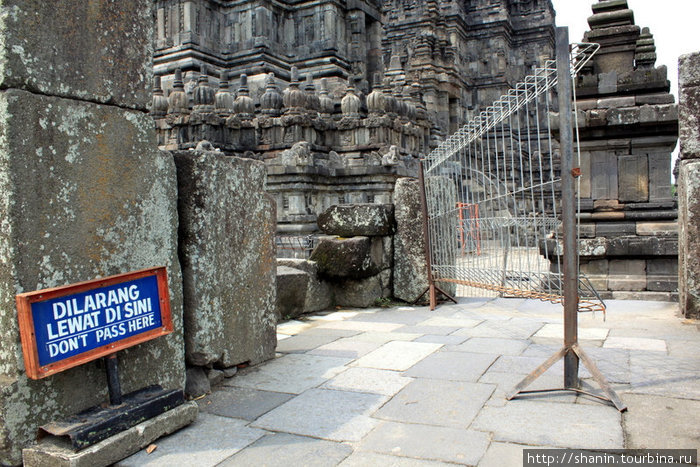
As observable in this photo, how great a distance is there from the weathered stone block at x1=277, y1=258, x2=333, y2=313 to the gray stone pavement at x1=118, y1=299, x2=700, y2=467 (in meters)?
1.16

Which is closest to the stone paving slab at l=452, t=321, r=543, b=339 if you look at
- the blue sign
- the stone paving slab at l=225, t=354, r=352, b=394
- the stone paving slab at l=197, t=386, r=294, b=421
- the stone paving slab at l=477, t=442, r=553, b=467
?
the stone paving slab at l=225, t=354, r=352, b=394

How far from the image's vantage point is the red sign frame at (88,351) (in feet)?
8.14

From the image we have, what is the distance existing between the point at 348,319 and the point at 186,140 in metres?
10.8

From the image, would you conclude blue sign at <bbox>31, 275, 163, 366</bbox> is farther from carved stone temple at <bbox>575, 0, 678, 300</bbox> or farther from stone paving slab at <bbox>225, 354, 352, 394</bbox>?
carved stone temple at <bbox>575, 0, 678, 300</bbox>

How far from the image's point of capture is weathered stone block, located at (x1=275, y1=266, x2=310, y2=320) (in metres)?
5.83

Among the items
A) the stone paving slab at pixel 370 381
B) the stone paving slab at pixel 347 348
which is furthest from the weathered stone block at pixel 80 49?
the stone paving slab at pixel 347 348

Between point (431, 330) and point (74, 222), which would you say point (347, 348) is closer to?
point (431, 330)

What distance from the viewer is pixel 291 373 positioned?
3.92 m

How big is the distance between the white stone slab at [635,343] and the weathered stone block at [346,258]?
2779 mm

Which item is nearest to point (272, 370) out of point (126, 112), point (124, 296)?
point (124, 296)

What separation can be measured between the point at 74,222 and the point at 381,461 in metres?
1.78

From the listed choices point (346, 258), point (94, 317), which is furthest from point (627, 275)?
point (94, 317)

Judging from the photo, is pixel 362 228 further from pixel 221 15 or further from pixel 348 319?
pixel 221 15

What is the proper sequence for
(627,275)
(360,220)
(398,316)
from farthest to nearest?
(627,275)
(360,220)
(398,316)
